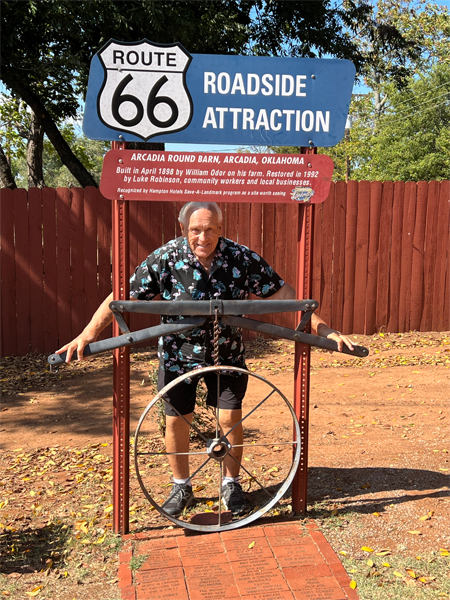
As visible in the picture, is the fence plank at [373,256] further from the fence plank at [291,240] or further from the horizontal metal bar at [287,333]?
the horizontal metal bar at [287,333]

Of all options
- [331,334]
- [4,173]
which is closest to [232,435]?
[331,334]

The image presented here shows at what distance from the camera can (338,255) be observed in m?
8.23

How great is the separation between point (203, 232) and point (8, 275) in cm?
517

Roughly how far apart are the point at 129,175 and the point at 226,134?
58 centimetres

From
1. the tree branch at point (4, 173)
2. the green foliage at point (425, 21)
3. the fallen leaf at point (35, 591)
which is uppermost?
the green foliage at point (425, 21)

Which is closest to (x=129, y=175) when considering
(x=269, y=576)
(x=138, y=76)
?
(x=138, y=76)

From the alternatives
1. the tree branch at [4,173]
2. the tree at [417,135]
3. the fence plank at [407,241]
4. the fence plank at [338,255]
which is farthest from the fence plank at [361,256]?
the tree at [417,135]

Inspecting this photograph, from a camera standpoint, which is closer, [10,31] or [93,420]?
[93,420]

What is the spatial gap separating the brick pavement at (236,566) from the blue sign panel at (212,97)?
2175 mm

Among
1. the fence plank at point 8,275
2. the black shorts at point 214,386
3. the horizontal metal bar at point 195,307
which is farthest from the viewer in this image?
the fence plank at point 8,275

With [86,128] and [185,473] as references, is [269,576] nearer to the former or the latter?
[185,473]

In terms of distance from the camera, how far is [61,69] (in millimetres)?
9539

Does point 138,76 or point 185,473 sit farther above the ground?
point 138,76

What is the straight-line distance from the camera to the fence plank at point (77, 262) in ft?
24.8
